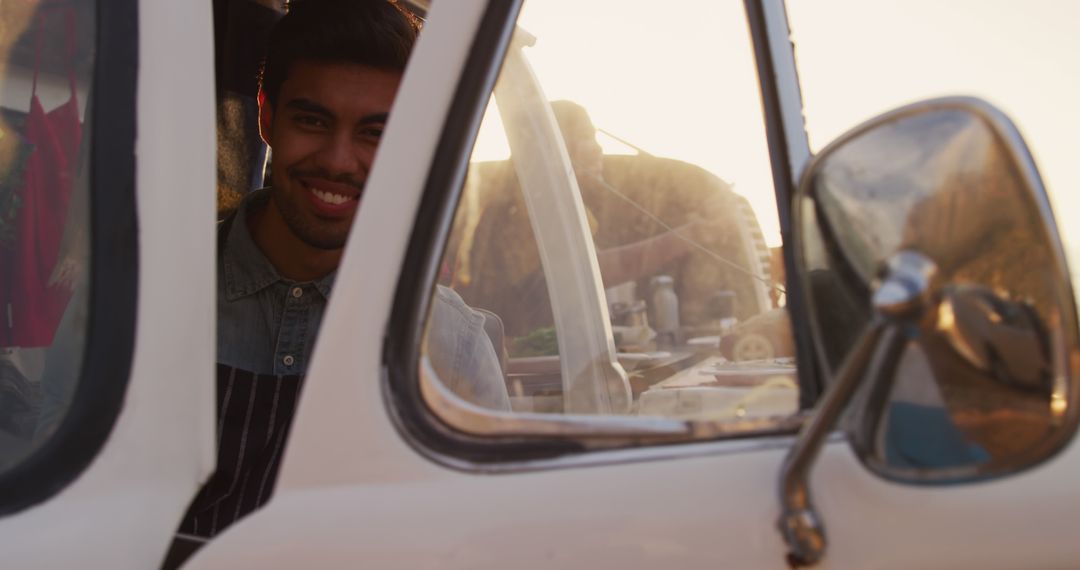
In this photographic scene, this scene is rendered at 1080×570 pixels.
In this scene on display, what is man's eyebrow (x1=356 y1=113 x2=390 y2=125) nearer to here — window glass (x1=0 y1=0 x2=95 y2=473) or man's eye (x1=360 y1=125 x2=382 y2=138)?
man's eye (x1=360 y1=125 x2=382 y2=138)

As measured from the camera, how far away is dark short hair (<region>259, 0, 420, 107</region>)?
6.43 ft

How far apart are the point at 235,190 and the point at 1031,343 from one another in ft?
6.37

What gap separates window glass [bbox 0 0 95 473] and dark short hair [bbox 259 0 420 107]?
69 centimetres

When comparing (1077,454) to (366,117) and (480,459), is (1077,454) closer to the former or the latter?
(480,459)

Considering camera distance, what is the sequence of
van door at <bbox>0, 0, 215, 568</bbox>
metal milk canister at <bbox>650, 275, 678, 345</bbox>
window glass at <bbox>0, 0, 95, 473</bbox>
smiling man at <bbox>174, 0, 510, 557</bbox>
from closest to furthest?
van door at <bbox>0, 0, 215, 568</bbox> → window glass at <bbox>0, 0, 95, 473</bbox> → metal milk canister at <bbox>650, 275, 678, 345</bbox> → smiling man at <bbox>174, 0, 510, 557</bbox>

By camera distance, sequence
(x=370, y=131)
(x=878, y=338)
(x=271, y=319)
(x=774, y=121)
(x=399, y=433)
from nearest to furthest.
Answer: (x=878, y=338), (x=399, y=433), (x=774, y=121), (x=271, y=319), (x=370, y=131)

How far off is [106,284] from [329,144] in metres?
0.90

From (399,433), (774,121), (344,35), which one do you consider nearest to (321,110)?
(344,35)

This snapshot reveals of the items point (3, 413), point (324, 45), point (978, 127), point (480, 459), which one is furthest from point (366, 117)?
point (978, 127)

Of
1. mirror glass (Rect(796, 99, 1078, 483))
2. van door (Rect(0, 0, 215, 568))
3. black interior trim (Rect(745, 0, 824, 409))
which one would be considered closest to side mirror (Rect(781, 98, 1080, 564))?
mirror glass (Rect(796, 99, 1078, 483))

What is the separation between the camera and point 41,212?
133 centimetres

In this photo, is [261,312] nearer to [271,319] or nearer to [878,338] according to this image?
[271,319]

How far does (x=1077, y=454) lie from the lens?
3.07ft

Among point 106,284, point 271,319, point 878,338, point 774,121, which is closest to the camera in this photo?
point 878,338
